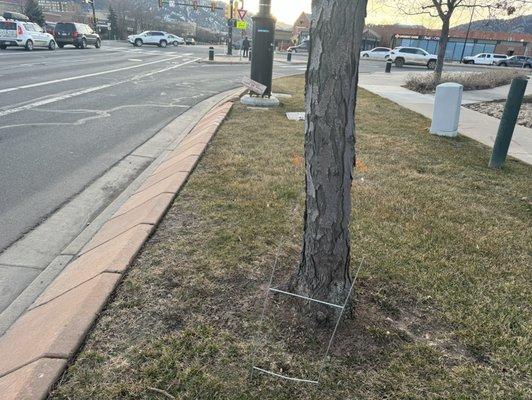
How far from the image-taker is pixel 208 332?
2.42 metres

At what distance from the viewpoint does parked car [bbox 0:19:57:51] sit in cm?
2542

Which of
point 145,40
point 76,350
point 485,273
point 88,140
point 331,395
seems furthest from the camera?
point 145,40

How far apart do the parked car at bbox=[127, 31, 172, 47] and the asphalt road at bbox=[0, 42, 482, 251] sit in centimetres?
2883

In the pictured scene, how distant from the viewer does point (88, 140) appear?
6992mm

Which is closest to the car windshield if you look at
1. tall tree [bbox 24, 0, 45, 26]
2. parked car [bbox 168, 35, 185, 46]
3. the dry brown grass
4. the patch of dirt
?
parked car [bbox 168, 35, 185, 46]

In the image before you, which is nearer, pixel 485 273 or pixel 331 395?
pixel 331 395

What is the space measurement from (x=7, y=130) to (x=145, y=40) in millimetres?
39502

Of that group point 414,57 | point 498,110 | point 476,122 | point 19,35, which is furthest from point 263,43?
point 414,57

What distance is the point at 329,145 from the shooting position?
226 centimetres

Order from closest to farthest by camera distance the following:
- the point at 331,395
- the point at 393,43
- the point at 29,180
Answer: the point at 331,395 → the point at 29,180 → the point at 393,43

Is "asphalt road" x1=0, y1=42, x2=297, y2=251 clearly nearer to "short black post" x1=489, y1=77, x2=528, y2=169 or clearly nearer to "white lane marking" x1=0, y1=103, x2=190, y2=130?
"white lane marking" x1=0, y1=103, x2=190, y2=130

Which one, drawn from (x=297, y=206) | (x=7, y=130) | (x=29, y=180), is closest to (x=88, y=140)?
(x=7, y=130)

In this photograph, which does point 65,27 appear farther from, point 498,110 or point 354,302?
point 354,302

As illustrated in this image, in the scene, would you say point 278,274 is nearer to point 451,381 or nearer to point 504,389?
point 451,381
